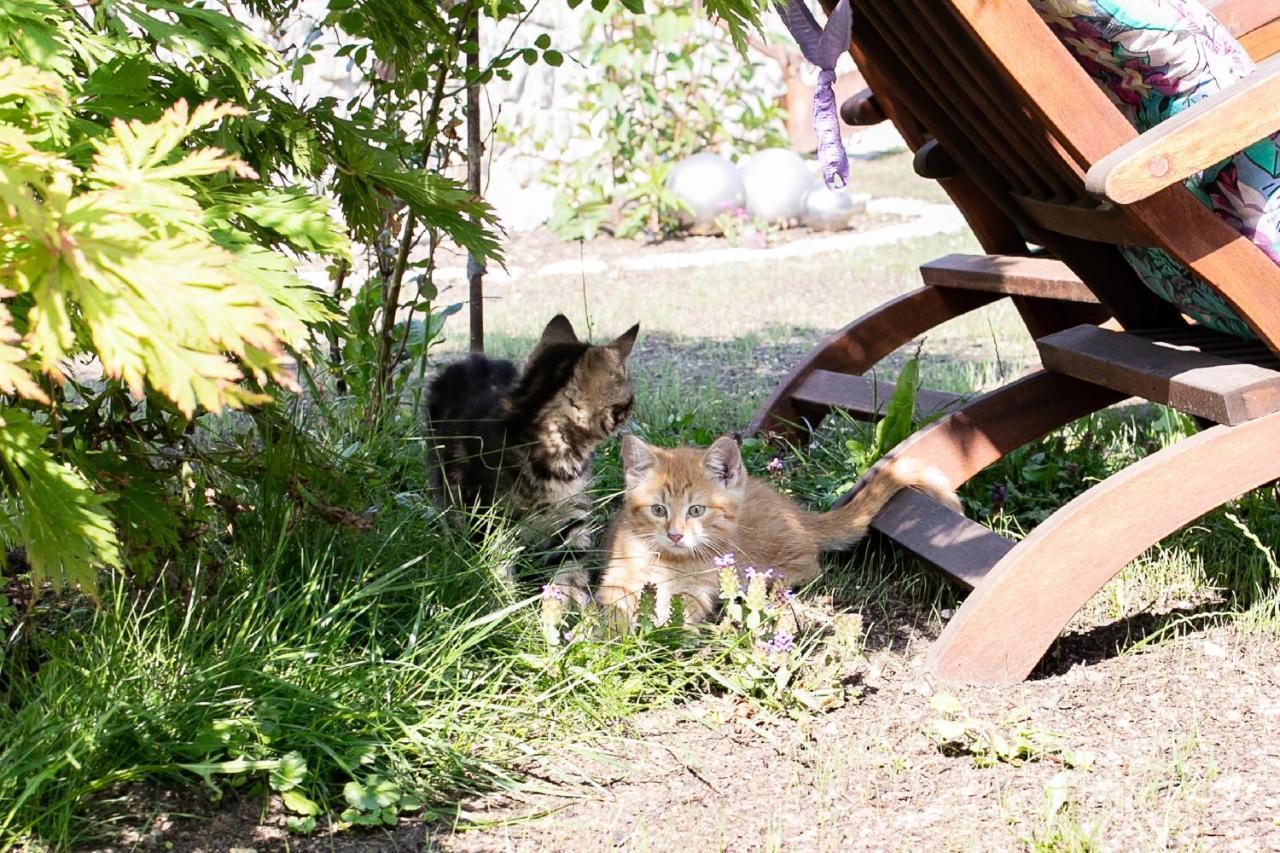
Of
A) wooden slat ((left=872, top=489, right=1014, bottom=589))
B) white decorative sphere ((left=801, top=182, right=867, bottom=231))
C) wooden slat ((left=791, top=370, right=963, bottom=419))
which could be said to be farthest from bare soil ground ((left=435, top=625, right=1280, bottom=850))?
white decorative sphere ((left=801, top=182, right=867, bottom=231))

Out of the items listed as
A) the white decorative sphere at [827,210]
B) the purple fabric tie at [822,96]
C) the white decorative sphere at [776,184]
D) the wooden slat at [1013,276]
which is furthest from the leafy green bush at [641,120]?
the purple fabric tie at [822,96]

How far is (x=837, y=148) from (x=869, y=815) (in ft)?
4.57

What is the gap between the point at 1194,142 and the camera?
2.44m

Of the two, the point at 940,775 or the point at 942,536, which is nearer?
the point at 940,775

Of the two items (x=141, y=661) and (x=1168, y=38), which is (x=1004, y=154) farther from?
(x=141, y=661)

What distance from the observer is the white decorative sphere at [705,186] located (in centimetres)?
982

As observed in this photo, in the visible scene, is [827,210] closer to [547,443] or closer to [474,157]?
[474,157]

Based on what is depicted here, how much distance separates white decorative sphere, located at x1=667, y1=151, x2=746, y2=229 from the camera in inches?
387

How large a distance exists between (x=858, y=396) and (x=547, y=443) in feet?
3.85

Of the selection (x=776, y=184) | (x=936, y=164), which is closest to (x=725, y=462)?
(x=936, y=164)

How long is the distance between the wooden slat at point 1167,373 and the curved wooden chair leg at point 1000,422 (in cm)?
13

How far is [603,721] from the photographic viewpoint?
8.93 ft

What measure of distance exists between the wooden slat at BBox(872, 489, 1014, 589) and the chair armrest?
3.14 feet

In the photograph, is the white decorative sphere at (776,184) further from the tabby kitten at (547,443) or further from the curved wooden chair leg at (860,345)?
the tabby kitten at (547,443)
